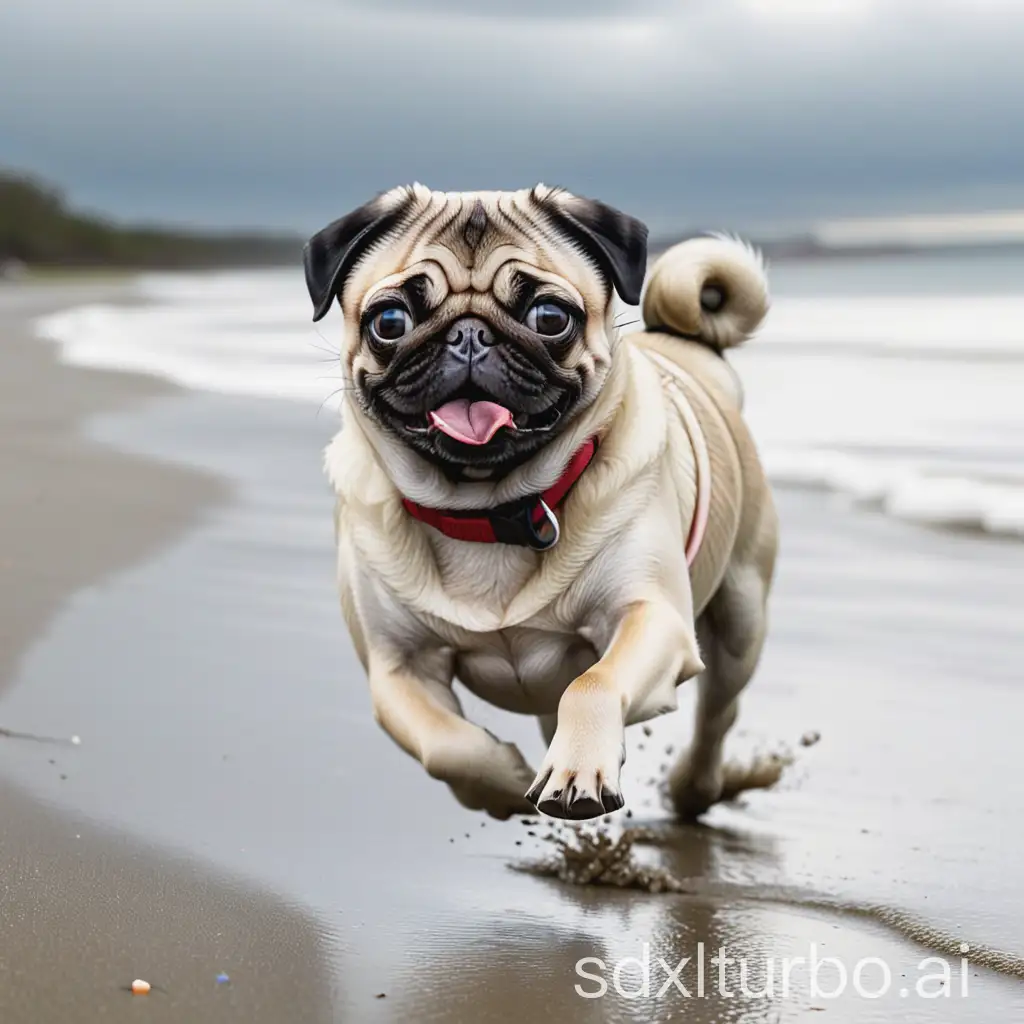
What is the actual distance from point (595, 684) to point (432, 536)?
1.90 feet

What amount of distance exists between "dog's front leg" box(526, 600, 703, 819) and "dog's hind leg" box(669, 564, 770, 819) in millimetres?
830

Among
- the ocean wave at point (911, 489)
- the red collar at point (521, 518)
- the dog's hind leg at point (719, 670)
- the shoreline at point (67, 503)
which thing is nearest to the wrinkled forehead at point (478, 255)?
the red collar at point (521, 518)

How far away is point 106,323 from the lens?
25.3 meters

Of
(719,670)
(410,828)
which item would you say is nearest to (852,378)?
→ (719,670)

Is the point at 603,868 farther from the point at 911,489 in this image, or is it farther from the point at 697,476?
the point at 911,489

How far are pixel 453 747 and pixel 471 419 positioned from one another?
1.99 feet

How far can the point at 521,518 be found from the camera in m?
3.39

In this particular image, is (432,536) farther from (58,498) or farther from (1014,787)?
(58,498)

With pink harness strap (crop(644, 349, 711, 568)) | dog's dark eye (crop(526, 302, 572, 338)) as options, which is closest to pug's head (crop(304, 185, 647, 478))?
dog's dark eye (crop(526, 302, 572, 338))

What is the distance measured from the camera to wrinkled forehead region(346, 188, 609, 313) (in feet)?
10.7

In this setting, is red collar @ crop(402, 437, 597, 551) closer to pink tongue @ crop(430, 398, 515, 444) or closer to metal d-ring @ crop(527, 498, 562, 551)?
metal d-ring @ crop(527, 498, 562, 551)

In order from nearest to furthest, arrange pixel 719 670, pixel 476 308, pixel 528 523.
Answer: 1. pixel 476 308
2. pixel 528 523
3. pixel 719 670

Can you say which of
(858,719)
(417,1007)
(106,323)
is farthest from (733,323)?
(106,323)

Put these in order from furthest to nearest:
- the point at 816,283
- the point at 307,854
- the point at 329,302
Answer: the point at 816,283 < the point at 307,854 < the point at 329,302
